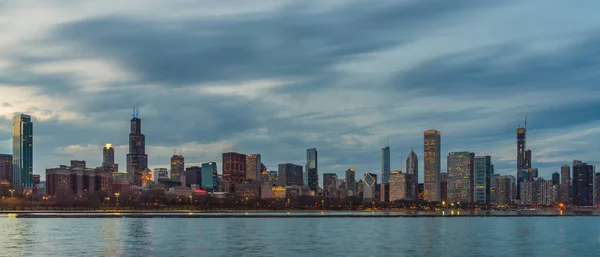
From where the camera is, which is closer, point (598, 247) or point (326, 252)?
point (326, 252)

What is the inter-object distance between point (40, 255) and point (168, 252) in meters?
15.4

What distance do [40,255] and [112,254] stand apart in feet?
28.0

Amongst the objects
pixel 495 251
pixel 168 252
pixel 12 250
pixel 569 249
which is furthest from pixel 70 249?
pixel 569 249

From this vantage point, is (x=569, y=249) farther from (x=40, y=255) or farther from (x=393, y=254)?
(x=40, y=255)

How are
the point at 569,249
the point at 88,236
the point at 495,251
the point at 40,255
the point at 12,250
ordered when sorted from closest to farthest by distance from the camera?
the point at 40,255, the point at 12,250, the point at 495,251, the point at 569,249, the point at 88,236

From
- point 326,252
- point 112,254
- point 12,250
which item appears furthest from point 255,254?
point 12,250

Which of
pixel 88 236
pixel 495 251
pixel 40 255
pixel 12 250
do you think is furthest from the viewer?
pixel 88 236

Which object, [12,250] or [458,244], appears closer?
[12,250]

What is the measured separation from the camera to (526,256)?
90.3 meters

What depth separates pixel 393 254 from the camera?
89875 millimetres

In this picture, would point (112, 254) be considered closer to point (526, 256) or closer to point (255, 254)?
point (255, 254)

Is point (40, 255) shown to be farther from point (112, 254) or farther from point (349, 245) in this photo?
point (349, 245)

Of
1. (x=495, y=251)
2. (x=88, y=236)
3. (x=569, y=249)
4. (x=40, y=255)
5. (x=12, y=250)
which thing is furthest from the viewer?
(x=88, y=236)

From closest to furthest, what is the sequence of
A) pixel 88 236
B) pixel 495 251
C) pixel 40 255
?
pixel 40 255 → pixel 495 251 → pixel 88 236
